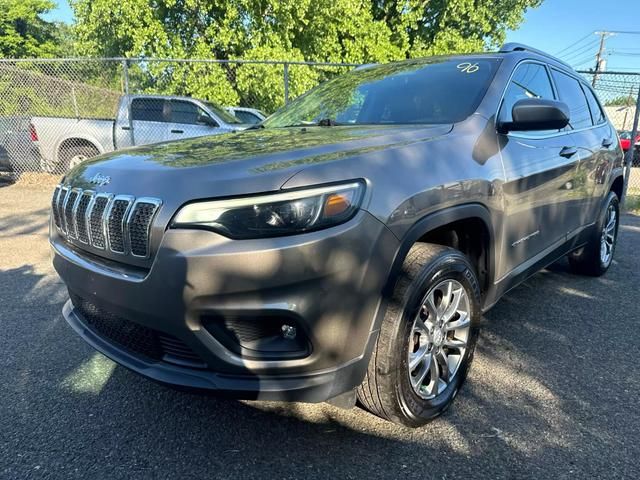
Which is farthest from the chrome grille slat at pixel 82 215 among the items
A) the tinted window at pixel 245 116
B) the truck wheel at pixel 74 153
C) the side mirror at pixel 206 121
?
the tinted window at pixel 245 116

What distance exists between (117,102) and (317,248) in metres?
10.9

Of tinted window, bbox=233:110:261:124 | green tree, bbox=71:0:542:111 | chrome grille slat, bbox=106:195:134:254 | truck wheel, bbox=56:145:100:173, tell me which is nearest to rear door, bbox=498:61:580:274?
chrome grille slat, bbox=106:195:134:254

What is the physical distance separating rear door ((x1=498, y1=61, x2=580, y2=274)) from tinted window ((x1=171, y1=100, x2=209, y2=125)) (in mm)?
7216

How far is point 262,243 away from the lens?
5.59 ft

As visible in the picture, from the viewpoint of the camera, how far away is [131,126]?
9234 millimetres

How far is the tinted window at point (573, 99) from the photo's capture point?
3.73 meters

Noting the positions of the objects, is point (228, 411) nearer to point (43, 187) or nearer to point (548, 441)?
point (548, 441)

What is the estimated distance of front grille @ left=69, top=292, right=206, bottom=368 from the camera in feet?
6.29

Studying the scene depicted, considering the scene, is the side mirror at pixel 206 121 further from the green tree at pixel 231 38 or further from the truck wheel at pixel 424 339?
the truck wheel at pixel 424 339

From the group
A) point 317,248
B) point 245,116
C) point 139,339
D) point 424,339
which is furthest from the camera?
point 245,116

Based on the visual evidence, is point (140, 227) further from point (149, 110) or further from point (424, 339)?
point (149, 110)

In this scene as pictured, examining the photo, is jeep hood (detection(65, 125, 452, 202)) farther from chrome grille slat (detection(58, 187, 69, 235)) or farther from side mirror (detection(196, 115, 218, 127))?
side mirror (detection(196, 115, 218, 127))

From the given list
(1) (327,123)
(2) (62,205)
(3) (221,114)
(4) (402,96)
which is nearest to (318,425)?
(2) (62,205)

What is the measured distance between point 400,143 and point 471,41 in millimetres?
19660
